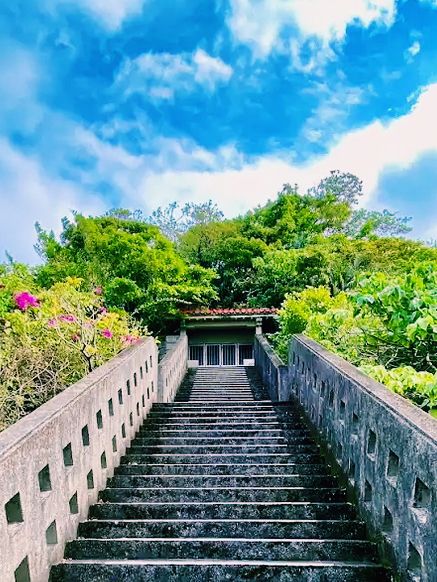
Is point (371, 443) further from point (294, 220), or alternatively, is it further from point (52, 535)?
point (294, 220)

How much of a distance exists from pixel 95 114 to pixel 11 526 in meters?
15.7

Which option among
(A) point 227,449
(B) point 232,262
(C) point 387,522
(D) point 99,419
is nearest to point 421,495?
(C) point 387,522

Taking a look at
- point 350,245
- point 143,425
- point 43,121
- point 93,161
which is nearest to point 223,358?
point 350,245

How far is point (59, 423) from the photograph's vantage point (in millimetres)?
3342

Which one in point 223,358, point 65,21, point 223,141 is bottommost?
point 223,358

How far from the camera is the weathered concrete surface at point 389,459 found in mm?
2502

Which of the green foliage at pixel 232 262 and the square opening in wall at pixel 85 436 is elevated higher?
the green foliage at pixel 232 262

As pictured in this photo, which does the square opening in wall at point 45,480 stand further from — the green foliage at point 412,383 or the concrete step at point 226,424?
the concrete step at point 226,424

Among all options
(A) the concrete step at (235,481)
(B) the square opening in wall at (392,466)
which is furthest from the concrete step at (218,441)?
(B) the square opening in wall at (392,466)

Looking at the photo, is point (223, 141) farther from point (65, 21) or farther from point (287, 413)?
point (287, 413)

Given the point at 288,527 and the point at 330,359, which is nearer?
the point at 288,527

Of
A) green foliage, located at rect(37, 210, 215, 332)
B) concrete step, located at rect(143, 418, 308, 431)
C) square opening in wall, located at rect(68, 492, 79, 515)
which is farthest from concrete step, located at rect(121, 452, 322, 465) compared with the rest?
green foliage, located at rect(37, 210, 215, 332)

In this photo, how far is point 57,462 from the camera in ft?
10.8

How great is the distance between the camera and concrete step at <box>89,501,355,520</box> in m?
3.85
